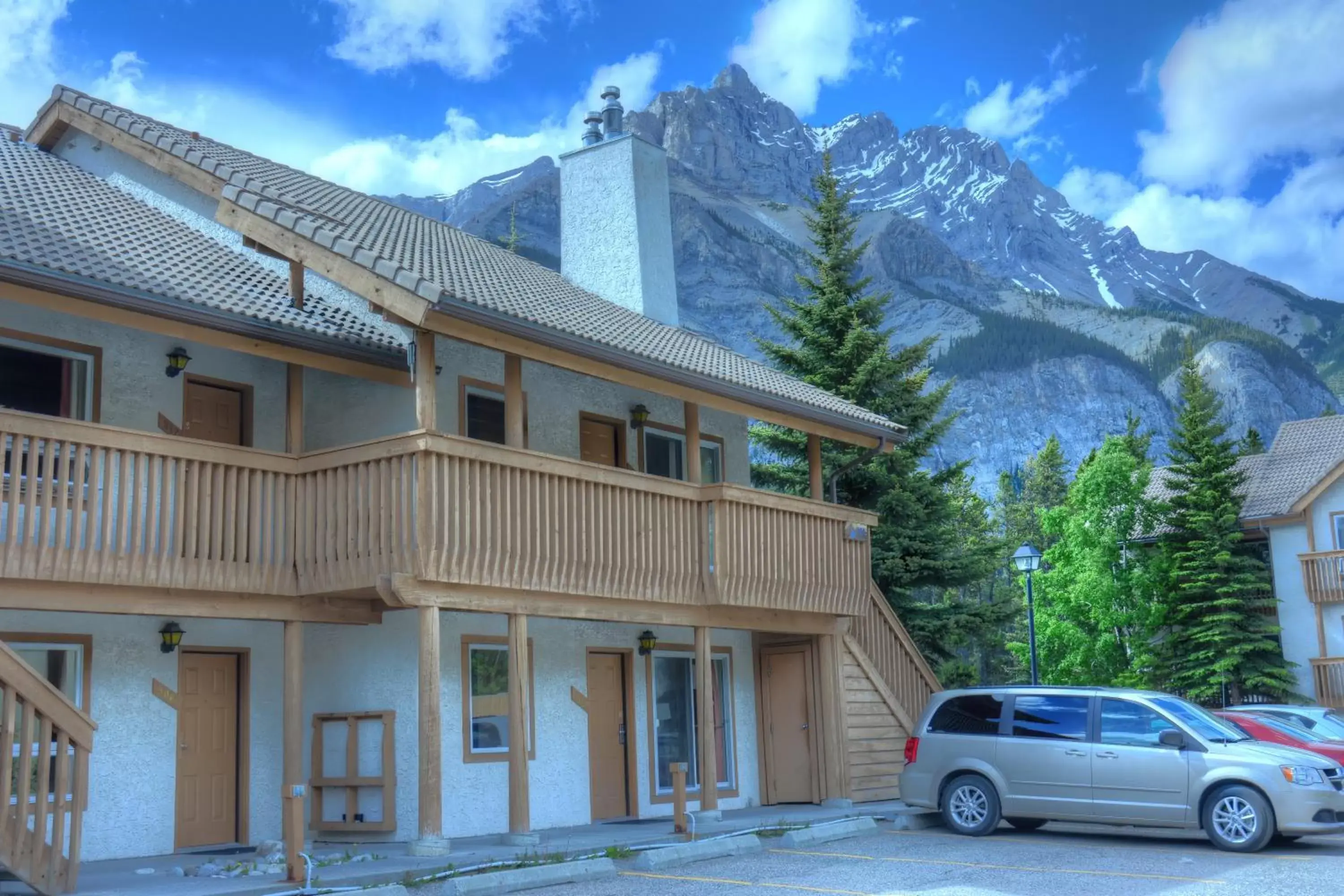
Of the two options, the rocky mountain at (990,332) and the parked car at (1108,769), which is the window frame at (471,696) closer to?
the parked car at (1108,769)

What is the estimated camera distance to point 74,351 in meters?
14.0

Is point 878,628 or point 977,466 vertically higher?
point 977,466

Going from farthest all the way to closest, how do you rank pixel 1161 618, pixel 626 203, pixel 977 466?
pixel 977 466, pixel 1161 618, pixel 626 203

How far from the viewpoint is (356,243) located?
1423 centimetres

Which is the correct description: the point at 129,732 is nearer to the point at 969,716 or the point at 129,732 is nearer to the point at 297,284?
the point at 297,284

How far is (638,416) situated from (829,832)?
6.44 meters

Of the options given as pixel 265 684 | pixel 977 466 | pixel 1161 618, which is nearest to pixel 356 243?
pixel 265 684

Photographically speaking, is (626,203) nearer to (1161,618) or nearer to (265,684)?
(265,684)

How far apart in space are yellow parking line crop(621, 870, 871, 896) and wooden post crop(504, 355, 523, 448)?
4543mm

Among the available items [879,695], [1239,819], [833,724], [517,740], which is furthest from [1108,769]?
[517,740]

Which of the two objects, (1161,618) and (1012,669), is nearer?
(1161,618)

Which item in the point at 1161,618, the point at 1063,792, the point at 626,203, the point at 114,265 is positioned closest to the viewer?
the point at 114,265

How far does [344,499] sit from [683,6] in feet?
447

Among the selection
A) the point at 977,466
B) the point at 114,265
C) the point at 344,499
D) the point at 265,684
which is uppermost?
the point at 977,466
